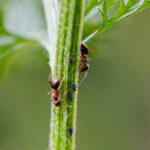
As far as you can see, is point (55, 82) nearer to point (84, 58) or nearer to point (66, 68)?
point (66, 68)

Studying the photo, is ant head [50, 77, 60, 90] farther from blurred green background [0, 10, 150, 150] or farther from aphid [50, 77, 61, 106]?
blurred green background [0, 10, 150, 150]

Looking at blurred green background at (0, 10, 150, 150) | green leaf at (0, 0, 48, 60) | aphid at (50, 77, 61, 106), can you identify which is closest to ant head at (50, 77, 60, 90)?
aphid at (50, 77, 61, 106)

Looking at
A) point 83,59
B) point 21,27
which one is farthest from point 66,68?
point 21,27

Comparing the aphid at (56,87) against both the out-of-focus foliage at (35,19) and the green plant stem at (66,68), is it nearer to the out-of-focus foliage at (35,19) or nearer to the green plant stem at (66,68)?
the green plant stem at (66,68)

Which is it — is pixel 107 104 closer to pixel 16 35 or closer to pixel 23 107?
pixel 23 107

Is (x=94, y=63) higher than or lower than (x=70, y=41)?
higher

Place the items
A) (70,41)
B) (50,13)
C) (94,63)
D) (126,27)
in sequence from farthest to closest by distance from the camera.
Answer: (94,63)
(126,27)
(50,13)
(70,41)

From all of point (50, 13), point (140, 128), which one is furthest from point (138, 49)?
point (50, 13)
